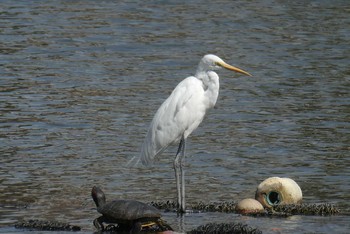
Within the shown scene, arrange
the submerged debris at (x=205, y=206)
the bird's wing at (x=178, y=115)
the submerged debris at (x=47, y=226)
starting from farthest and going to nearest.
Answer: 1. the bird's wing at (x=178, y=115)
2. the submerged debris at (x=205, y=206)
3. the submerged debris at (x=47, y=226)

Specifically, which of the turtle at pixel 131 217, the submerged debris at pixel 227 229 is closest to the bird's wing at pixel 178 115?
the turtle at pixel 131 217

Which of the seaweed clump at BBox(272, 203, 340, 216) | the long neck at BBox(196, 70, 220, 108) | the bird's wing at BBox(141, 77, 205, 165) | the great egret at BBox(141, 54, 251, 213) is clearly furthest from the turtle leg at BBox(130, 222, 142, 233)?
the long neck at BBox(196, 70, 220, 108)

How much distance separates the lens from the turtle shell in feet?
39.0

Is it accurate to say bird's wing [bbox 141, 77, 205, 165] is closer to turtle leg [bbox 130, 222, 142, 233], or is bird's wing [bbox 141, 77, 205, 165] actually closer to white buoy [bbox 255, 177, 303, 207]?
white buoy [bbox 255, 177, 303, 207]

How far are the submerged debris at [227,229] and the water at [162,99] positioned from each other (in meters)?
0.46

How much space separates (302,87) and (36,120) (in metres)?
6.29

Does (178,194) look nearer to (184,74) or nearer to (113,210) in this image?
(113,210)

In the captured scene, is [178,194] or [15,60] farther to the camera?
[15,60]

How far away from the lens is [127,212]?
11.9 m

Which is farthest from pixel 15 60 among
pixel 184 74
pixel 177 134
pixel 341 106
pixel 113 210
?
pixel 113 210

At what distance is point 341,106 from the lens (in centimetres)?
2138

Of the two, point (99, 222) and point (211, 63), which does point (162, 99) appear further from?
point (99, 222)

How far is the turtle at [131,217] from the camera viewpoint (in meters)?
11.9

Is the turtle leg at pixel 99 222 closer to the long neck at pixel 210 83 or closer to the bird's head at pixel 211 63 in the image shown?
the long neck at pixel 210 83
